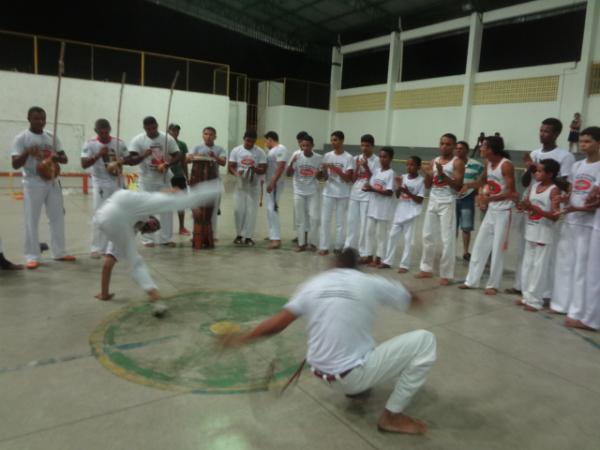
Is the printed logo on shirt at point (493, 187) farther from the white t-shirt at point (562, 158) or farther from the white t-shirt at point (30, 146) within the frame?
the white t-shirt at point (30, 146)

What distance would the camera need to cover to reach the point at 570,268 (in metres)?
4.70

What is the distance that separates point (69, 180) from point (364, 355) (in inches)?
638

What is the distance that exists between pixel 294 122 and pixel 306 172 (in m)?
17.0

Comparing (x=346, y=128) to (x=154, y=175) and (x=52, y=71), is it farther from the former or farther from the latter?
(x=154, y=175)

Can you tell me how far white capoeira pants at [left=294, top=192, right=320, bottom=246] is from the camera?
7.33m

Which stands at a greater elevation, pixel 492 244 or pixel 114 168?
pixel 114 168

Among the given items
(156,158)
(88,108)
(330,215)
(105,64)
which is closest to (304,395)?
(330,215)

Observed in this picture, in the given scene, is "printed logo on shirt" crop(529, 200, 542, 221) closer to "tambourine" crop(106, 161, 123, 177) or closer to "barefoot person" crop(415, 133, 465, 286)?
"barefoot person" crop(415, 133, 465, 286)

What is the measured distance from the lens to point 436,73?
19500 mm

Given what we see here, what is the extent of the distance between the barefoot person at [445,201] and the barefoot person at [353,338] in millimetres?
3320

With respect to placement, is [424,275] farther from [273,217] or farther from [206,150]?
[206,150]

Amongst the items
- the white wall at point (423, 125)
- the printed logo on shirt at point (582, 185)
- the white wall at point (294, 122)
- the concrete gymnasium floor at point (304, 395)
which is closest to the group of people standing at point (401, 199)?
the printed logo on shirt at point (582, 185)

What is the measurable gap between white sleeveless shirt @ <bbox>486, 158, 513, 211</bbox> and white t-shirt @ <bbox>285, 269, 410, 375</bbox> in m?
3.16

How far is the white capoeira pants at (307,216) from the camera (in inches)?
289
